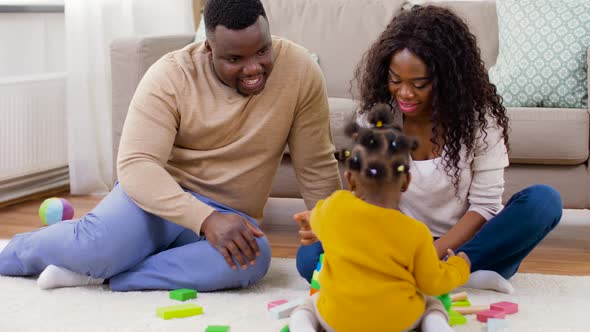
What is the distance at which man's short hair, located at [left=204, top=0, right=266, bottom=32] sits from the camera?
194 centimetres

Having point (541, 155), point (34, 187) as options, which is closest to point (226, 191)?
point (541, 155)

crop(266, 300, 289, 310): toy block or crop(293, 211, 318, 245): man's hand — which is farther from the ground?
crop(293, 211, 318, 245): man's hand

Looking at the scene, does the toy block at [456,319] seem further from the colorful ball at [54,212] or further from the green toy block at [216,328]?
the colorful ball at [54,212]

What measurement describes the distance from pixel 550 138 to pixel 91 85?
→ 1.99 metres

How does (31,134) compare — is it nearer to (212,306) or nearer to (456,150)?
(212,306)

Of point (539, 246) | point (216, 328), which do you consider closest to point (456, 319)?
point (216, 328)

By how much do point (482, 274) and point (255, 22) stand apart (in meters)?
0.82

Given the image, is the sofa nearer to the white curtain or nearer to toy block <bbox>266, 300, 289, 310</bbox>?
the white curtain

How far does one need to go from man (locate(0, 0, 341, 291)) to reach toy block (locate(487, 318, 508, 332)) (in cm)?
56

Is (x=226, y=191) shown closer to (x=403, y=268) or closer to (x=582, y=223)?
(x=403, y=268)

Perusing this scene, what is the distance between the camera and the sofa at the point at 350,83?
2711mm

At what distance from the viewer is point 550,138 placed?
8.85 ft

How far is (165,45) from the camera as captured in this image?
312 cm

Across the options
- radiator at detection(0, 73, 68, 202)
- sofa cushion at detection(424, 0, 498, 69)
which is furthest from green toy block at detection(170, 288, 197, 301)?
sofa cushion at detection(424, 0, 498, 69)
